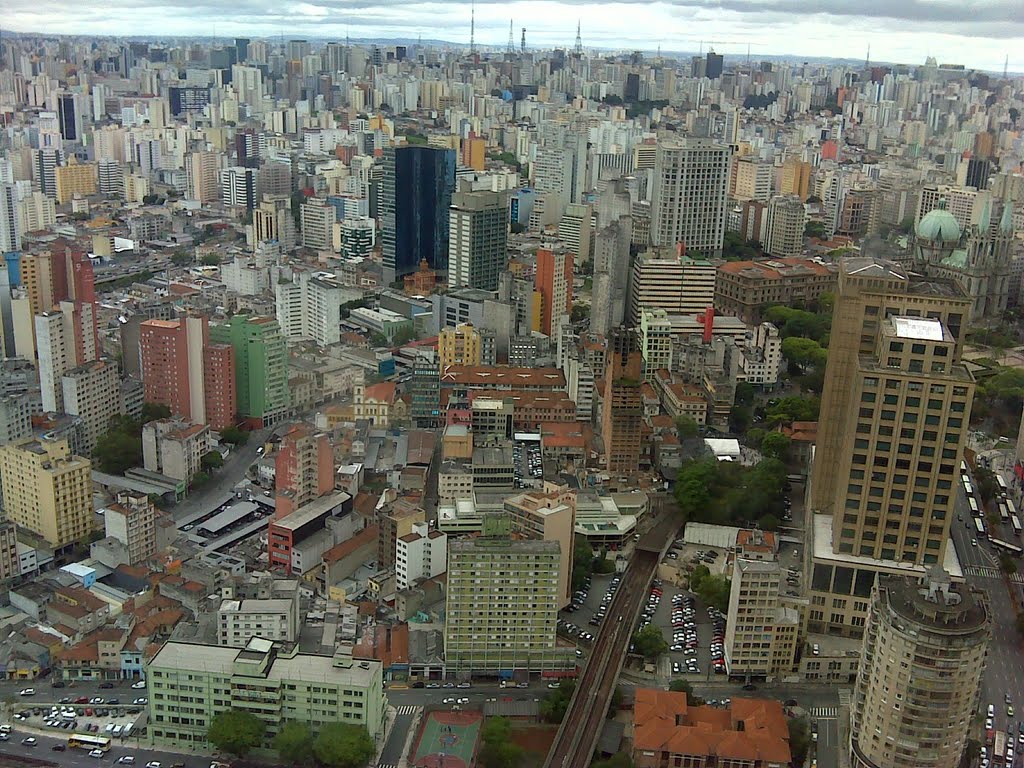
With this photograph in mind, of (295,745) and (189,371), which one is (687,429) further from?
(295,745)

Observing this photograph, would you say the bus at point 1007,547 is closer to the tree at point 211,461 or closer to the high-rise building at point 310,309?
the tree at point 211,461

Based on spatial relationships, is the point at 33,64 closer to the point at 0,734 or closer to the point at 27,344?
the point at 27,344

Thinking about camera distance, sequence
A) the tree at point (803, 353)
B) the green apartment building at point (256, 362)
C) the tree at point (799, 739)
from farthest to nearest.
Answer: the tree at point (803, 353)
the green apartment building at point (256, 362)
the tree at point (799, 739)

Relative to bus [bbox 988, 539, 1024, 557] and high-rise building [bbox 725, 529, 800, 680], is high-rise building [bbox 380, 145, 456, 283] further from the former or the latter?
high-rise building [bbox 725, 529, 800, 680]

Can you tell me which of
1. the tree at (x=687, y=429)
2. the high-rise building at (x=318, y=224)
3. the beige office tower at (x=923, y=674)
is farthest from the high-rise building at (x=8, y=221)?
the beige office tower at (x=923, y=674)

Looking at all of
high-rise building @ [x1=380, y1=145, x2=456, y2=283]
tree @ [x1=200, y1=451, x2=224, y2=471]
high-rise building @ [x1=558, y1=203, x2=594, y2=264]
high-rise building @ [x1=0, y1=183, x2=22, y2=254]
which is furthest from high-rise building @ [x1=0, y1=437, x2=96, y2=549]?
high-rise building @ [x1=558, y1=203, x2=594, y2=264]

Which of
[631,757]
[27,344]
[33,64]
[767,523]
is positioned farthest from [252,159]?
[631,757]

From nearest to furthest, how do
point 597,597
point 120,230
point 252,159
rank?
point 597,597 → point 120,230 → point 252,159
